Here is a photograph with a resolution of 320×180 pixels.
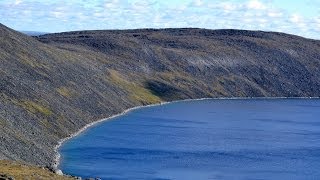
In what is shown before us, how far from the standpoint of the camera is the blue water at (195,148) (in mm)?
102750

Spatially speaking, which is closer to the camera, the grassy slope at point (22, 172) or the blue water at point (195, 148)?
the grassy slope at point (22, 172)

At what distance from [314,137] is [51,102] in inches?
2374

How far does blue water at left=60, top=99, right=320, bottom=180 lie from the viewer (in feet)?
337

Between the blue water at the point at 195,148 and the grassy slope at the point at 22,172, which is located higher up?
the blue water at the point at 195,148

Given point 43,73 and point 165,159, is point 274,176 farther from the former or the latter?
point 43,73

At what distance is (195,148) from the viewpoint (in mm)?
127062

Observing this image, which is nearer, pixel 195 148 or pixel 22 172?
pixel 22 172

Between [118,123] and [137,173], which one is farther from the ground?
[118,123]

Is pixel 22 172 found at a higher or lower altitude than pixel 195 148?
lower

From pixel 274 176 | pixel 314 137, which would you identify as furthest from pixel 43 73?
pixel 274 176

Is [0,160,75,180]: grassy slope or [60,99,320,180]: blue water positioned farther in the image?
[60,99,320,180]: blue water

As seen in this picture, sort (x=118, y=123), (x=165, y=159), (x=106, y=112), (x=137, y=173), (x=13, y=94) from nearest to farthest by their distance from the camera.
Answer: (x=137, y=173), (x=165, y=159), (x=13, y=94), (x=118, y=123), (x=106, y=112)

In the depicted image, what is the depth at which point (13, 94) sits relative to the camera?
13950 cm

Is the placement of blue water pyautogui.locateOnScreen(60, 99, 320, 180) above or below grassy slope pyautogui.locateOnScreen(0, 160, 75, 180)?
above
